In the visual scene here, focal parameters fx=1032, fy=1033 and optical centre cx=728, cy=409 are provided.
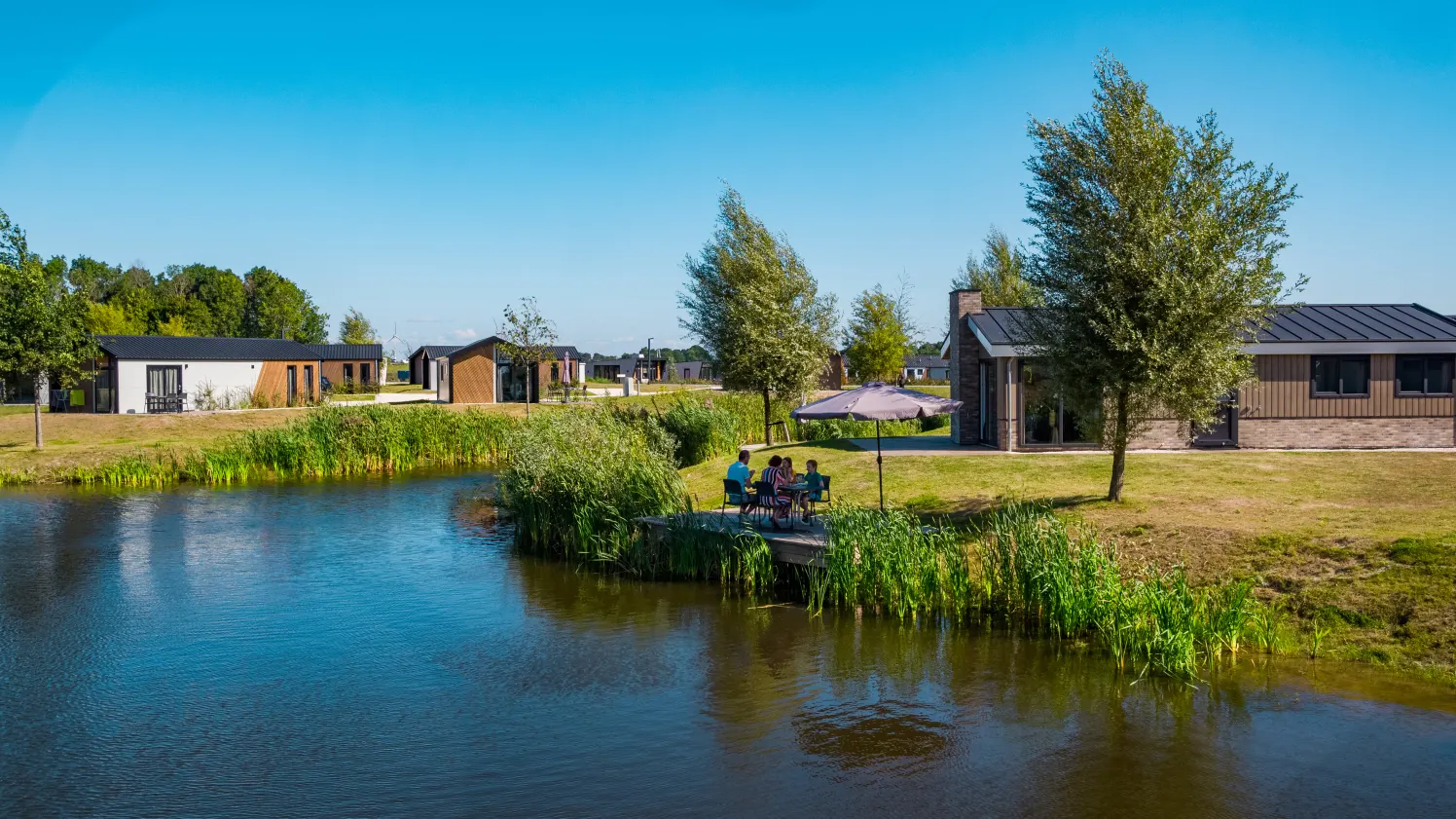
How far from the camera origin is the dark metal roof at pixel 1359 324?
2416 centimetres

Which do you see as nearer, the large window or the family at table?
the family at table

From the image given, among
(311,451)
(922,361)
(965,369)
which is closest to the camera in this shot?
(965,369)

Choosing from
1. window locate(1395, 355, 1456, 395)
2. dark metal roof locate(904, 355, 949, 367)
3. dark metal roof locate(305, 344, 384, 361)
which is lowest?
window locate(1395, 355, 1456, 395)

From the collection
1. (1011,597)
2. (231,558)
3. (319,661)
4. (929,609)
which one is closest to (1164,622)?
(1011,597)

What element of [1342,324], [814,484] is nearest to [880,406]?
[814,484]

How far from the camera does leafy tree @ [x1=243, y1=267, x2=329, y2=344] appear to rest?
94.3m

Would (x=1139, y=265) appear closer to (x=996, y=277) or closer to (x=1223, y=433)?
(x=1223, y=433)

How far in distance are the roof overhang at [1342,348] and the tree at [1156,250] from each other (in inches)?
358

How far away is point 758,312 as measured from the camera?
2958cm

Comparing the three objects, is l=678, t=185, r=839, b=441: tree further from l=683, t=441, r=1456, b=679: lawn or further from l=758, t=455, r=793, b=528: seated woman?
l=758, t=455, r=793, b=528: seated woman

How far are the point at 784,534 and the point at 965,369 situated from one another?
36.3ft

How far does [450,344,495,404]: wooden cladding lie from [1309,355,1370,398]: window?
121ft

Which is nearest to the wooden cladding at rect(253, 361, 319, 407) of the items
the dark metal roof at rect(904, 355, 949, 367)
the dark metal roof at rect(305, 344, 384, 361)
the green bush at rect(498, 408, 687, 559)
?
the dark metal roof at rect(305, 344, 384, 361)

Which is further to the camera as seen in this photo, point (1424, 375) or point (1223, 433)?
point (1223, 433)
